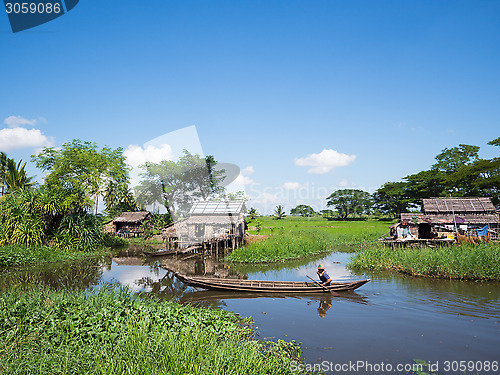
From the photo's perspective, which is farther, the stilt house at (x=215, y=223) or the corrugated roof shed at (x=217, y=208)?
the corrugated roof shed at (x=217, y=208)

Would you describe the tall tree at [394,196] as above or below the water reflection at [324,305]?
above

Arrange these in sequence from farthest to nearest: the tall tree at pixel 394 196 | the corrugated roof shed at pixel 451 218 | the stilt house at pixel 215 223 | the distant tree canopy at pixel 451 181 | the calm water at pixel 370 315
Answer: the tall tree at pixel 394 196 → the distant tree canopy at pixel 451 181 → the stilt house at pixel 215 223 → the corrugated roof shed at pixel 451 218 → the calm water at pixel 370 315

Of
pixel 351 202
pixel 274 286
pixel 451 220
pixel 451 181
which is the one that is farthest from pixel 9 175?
pixel 351 202

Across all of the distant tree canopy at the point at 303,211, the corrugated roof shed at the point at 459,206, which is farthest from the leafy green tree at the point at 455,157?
the distant tree canopy at the point at 303,211

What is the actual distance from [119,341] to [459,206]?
2911 centimetres

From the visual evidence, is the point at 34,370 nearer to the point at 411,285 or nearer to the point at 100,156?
the point at 411,285

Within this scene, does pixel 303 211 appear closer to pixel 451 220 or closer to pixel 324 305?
pixel 451 220

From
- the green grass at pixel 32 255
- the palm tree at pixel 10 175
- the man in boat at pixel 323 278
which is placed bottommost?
the man in boat at pixel 323 278

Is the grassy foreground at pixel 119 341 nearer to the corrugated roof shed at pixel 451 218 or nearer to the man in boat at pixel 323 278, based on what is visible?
the man in boat at pixel 323 278

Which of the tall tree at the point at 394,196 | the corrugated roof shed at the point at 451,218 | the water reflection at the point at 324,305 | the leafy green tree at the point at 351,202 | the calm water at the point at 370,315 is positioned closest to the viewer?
the calm water at the point at 370,315

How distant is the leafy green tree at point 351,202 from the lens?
239 feet

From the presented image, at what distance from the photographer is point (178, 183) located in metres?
46.6

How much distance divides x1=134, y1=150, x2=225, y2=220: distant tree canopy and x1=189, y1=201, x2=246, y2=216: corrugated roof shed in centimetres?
1784

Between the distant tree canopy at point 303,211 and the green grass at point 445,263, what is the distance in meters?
70.1
